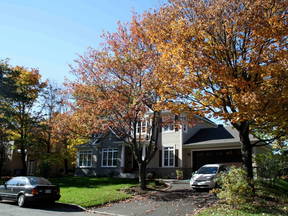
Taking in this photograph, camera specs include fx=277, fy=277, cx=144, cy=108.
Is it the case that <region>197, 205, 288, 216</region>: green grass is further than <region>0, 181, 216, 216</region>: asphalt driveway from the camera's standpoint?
No

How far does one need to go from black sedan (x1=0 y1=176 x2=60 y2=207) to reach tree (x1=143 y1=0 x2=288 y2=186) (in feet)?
23.5

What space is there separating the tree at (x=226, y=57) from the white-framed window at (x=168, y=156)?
1550 cm

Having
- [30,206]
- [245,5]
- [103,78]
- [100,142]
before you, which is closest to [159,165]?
[100,142]

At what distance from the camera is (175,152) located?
27.1 m

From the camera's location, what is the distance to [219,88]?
1174cm

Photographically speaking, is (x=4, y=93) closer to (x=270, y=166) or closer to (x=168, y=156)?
(x=168, y=156)

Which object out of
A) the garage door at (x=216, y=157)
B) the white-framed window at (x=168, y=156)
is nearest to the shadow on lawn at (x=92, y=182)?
the white-framed window at (x=168, y=156)

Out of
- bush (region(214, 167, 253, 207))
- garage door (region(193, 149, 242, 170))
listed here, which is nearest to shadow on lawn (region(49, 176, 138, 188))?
garage door (region(193, 149, 242, 170))

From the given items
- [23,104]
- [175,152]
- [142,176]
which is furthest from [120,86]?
[23,104]

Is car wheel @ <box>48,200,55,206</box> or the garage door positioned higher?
the garage door

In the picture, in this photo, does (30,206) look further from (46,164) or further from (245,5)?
(46,164)

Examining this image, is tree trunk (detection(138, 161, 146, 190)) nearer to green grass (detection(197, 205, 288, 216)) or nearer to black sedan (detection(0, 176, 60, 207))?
black sedan (detection(0, 176, 60, 207))

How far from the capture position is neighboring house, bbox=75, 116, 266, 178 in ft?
82.9

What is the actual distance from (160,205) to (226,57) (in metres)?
7.48
